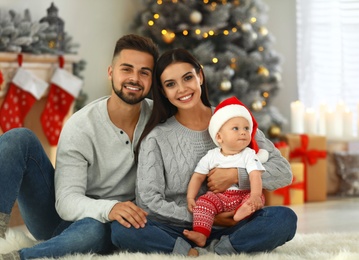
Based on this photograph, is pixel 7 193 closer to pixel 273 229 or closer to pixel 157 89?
pixel 157 89

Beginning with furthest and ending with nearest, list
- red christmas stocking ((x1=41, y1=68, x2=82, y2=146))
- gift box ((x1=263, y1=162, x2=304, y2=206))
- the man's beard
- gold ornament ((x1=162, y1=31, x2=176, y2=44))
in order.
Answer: gold ornament ((x1=162, y1=31, x2=176, y2=44)) < gift box ((x1=263, y1=162, x2=304, y2=206)) < red christmas stocking ((x1=41, y1=68, x2=82, y2=146)) < the man's beard

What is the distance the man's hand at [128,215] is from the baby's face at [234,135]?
1.26 feet

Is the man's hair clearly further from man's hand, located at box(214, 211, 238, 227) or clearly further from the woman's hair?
man's hand, located at box(214, 211, 238, 227)

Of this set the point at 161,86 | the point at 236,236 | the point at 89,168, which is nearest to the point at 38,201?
the point at 89,168

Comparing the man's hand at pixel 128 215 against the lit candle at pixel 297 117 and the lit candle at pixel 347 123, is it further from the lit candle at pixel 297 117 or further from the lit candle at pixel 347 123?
the lit candle at pixel 347 123

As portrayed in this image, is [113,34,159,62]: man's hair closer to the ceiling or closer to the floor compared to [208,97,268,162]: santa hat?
closer to the ceiling

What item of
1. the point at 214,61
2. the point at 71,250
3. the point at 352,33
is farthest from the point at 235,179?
the point at 352,33

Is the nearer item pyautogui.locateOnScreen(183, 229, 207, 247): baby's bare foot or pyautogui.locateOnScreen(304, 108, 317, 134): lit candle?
pyautogui.locateOnScreen(183, 229, 207, 247): baby's bare foot

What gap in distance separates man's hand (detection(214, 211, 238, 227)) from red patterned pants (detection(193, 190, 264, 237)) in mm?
19

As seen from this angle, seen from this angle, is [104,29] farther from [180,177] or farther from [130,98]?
[180,177]

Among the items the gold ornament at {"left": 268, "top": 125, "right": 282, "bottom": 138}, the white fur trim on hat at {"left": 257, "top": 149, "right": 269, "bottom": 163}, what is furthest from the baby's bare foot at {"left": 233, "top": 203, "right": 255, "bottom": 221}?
the gold ornament at {"left": 268, "top": 125, "right": 282, "bottom": 138}

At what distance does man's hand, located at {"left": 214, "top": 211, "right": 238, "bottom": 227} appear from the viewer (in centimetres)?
257

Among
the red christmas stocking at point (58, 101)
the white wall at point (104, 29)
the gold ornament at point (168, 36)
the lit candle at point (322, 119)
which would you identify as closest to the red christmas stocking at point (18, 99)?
the red christmas stocking at point (58, 101)

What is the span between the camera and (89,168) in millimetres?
2705
